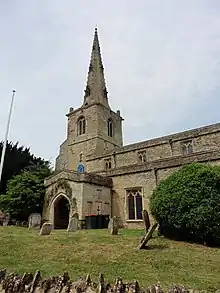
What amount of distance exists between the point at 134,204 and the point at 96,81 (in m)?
29.6

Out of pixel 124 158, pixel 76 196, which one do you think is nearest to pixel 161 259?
pixel 76 196

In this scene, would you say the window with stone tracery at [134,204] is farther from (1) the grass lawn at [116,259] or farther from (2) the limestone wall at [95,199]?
(1) the grass lawn at [116,259]

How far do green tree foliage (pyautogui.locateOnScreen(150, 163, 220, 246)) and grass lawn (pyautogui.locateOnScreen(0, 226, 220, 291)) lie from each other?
1015 mm

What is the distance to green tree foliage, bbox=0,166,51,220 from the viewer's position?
73.1 feet

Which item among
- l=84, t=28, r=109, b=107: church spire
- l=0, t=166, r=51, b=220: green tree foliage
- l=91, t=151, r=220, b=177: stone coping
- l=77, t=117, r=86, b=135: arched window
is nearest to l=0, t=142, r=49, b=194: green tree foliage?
l=0, t=166, r=51, b=220: green tree foliage

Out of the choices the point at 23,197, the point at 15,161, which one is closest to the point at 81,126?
the point at 15,161

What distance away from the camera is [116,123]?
4534 cm

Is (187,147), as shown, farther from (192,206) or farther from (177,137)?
(192,206)

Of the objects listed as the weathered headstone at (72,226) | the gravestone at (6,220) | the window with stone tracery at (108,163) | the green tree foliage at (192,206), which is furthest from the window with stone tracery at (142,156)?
the gravestone at (6,220)

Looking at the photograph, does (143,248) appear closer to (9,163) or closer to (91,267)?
(91,267)

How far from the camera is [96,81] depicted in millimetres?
46094

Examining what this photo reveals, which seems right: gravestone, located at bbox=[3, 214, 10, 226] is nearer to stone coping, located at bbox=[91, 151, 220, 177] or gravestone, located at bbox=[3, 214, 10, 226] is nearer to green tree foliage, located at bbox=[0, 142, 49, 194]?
green tree foliage, located at bbox=[0, 142, 49, 194]

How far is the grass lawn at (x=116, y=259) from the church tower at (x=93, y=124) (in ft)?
85.8

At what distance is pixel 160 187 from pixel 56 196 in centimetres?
1040
